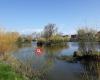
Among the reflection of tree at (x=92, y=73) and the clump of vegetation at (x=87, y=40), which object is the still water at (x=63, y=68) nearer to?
the reflection of tree at (x=92, y=73)

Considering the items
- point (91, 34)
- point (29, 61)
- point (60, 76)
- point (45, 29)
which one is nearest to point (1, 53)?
point (29, 61)

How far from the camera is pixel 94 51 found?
68.7 ft

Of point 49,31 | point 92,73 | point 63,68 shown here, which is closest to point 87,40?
point 63,68

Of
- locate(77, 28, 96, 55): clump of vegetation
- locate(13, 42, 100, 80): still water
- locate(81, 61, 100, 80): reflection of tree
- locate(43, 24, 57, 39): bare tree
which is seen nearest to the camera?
locate(81, 61, 100, 80): reflection of tree

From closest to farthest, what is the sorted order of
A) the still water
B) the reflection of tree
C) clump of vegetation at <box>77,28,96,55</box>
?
the reflection of tree, the still water, clump of vegetation at <box>77,28,96,55</box>

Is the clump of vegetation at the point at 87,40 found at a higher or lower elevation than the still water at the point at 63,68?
higher

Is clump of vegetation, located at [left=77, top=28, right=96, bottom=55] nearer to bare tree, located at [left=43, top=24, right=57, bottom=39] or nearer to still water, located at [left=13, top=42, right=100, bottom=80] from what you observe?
still water, located at [left=13, top=42, right=100, bottom=80]

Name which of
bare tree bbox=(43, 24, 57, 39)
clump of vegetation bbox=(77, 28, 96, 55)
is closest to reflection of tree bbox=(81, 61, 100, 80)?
clump of vegetation bbox=(77, 28, 96, 55)

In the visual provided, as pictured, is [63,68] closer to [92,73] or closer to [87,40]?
[92,73]

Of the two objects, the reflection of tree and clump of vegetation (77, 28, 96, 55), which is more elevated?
clump of vegetation (77, 28, 96, 55)

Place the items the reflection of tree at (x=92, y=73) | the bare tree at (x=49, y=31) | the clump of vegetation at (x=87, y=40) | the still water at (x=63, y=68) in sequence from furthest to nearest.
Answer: the bare tree at (x=49, y=31), the clump of vegetation at (x=87, y=40), the still water at (x=63, y=68), the reflection of tree at (x=92, y=73)

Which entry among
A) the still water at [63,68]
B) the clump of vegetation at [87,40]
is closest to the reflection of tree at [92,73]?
the still water at [63,68]

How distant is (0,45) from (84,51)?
388 inches

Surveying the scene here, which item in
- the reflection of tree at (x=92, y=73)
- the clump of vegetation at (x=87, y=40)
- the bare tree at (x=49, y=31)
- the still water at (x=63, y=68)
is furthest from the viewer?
the bare tree at (x=49, y=31)
